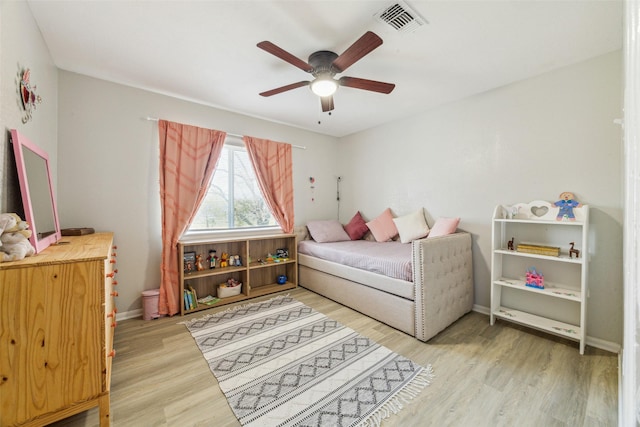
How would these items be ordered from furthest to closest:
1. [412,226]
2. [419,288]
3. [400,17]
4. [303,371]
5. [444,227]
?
[412,226] < [444,227] < [419,288] < [303,371] < [400,17]

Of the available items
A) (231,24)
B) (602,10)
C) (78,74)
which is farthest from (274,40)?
(602,10)

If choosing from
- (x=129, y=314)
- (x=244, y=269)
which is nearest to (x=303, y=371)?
(x=244, y=269)

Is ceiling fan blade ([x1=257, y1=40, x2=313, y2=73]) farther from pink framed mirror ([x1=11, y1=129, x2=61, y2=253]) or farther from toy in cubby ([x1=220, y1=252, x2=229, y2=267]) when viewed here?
toy in cubby ([x1=220, y1=252, x2=229, y2=267])

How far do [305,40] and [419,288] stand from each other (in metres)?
2.23

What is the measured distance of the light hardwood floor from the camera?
4.52 feet

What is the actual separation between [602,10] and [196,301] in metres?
4.18

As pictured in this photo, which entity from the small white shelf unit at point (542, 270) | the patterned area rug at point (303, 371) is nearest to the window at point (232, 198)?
the patterned area rug at point (303, 371)

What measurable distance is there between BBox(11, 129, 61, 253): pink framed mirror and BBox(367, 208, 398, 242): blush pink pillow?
3336mm

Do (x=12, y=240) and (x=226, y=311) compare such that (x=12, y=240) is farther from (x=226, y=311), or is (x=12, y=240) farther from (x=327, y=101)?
(x=327, y=101)

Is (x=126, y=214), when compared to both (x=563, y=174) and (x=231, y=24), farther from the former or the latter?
(x=563, y=174)

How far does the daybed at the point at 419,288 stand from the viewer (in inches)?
85.1

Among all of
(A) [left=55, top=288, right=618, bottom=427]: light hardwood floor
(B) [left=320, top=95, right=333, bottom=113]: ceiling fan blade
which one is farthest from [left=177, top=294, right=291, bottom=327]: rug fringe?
(B) [left=320, top=95, right=333, bottom=113]: ceiling fan blade

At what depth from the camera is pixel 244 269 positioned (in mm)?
3162

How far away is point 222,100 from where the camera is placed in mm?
2936
